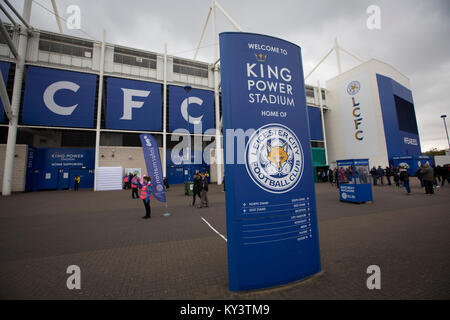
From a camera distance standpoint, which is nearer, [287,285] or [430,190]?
[287,285]

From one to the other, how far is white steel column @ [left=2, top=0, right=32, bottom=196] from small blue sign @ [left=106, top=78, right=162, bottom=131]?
696 cm

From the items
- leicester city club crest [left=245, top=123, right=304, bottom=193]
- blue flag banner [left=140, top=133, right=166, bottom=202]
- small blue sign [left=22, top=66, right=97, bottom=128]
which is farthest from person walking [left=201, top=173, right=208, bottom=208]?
small blue sign [left=22, top=66, right=97, bottom=128]

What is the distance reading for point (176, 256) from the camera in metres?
3.88

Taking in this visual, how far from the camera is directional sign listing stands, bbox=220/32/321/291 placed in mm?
2559

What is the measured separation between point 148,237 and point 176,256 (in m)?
1.70

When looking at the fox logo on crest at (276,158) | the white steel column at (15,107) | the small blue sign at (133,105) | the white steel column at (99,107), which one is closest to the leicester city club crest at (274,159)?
the fox logo on crest at (276,158)

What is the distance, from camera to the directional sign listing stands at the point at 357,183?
911 cm

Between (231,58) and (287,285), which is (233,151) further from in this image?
(287,285)

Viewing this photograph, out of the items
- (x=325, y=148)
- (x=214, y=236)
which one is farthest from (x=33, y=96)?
(x=325, y=148)

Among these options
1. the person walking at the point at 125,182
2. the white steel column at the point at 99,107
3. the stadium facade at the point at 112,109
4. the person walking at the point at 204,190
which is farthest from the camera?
the person walking at the point at 125,182

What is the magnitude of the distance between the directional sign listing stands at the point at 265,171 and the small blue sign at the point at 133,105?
21001 mm

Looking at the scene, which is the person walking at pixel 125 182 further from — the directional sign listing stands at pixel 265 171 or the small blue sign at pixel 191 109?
the directional sign listing stands at pixel 265 171

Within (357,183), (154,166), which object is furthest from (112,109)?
(357,183)

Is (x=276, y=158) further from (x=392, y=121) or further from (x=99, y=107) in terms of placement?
(x=392, y=121)
